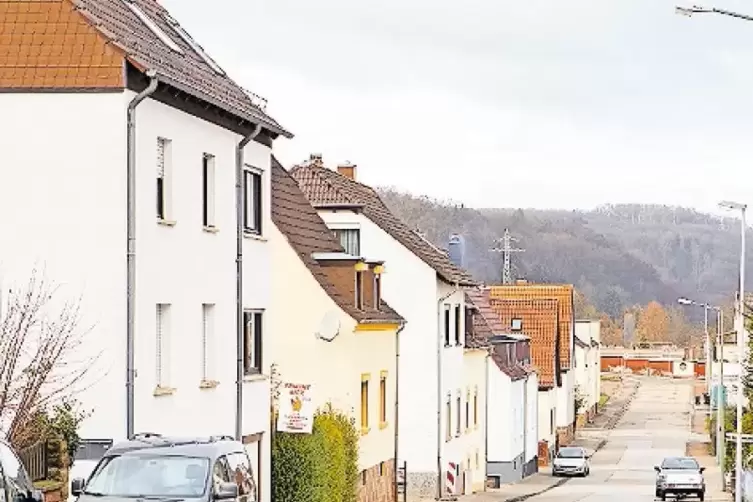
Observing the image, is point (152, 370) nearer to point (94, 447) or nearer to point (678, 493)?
point (94, 447)

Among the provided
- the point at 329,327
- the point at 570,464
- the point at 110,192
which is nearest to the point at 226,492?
the point at 110,192

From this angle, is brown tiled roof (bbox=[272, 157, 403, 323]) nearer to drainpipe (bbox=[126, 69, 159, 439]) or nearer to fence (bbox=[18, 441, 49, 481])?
drainpipe (bbox=[126, 69, 159, 439])

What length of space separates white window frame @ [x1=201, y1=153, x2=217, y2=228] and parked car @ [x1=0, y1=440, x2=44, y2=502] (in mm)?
13290

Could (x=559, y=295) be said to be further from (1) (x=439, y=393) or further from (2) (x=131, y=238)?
(2) (x=131, y=238)

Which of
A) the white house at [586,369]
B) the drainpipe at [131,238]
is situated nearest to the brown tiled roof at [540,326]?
the white house at [586,369]

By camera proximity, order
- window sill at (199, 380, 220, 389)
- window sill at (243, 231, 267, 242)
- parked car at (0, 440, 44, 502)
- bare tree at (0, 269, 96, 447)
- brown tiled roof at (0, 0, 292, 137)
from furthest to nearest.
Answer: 1. window sill at (243, 231, 267, 242)
2. window sill at (199, 380, 220, 389)
3. brown tiled roof at (0, 0, 292, 137)
4. bare tree at (0, 269, 96, 447)
5. parked car at (0, 440, 44, 502)

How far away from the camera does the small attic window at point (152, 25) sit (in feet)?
97.3

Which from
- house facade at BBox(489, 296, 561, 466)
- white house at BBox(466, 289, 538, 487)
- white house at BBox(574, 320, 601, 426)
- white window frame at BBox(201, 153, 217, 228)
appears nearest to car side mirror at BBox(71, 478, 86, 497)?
white window frame at BBox(201, 153, 217, 228)

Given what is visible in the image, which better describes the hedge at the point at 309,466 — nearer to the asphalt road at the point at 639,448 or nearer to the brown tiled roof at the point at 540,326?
the asphalt road at the point at 639,448

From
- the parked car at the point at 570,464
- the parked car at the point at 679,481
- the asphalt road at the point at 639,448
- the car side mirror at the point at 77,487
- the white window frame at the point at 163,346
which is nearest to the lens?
the car side mirror at the point at 77,487

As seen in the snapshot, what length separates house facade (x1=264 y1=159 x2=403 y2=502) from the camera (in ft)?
130

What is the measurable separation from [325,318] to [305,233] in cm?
308

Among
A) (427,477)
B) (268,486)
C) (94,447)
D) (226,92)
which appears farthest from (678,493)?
(94,447)

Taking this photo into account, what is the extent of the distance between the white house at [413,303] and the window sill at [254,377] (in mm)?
15939
